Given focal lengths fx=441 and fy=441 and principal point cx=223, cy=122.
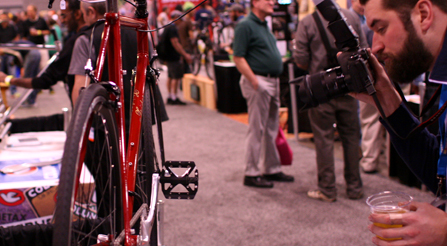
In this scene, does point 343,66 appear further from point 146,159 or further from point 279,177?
point 279,177

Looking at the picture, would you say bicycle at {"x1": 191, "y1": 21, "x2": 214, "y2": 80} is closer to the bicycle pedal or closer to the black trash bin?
the black trash bin

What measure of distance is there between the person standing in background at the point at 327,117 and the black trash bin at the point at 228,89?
356 centimetres

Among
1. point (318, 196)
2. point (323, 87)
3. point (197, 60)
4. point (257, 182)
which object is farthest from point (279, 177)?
point (197, 60)

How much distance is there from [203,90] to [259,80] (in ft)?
14.5

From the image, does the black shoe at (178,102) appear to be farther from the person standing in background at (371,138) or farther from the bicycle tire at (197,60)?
the person standing in background at (371,138)

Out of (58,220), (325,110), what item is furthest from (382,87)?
(325,110)

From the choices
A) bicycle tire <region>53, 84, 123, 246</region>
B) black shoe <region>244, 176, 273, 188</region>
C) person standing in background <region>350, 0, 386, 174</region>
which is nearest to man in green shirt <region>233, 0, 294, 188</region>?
black shoe <region>244, 176, 273, 188</region>

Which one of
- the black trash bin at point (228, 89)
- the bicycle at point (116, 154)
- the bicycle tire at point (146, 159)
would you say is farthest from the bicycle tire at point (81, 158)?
the black trash bin at point (228, 89)

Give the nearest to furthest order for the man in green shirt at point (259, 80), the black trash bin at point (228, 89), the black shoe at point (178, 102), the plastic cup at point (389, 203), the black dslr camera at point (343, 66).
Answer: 1. the plastic cup at point (389, 203)
2. the black dslr camera at point (343, 66)
3. the man in green shirt at point (259, 80)
4. the black trash bin at point (228, 89)
5. the black shoe at point (178, 102)

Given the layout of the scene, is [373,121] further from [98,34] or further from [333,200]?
[98,34]

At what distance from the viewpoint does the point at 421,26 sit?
4.02ft

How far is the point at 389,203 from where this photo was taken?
138 centimetres

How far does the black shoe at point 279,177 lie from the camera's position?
4.09 metres

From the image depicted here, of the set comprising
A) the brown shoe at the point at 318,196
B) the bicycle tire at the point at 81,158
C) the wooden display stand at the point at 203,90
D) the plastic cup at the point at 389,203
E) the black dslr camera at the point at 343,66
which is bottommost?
the brown shoe at the point at 318,196
